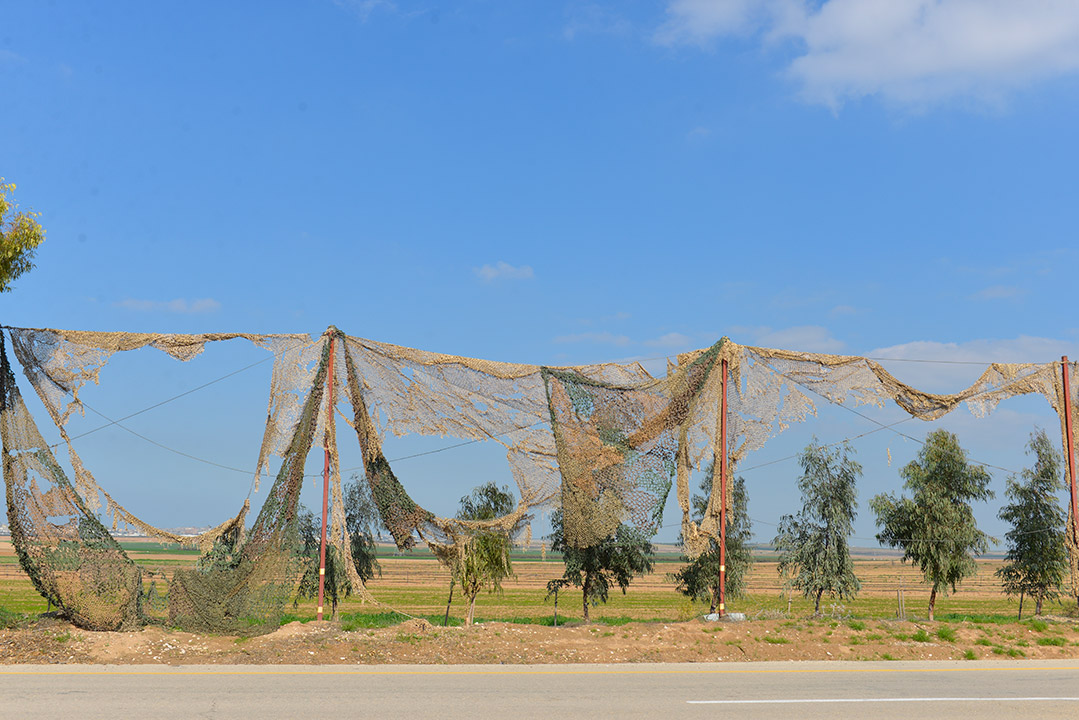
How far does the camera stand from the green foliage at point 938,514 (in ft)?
88.4

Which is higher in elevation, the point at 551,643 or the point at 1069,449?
the point at 1069,449

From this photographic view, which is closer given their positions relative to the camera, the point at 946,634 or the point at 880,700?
the point at 880,700

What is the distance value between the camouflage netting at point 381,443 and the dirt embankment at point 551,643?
0.71 metres

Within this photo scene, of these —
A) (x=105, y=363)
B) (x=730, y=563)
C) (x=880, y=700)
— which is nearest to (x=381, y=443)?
(x=105, y=363)

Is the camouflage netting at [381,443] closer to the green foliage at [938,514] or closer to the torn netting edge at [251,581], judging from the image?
the torn netting edge at [251,581]

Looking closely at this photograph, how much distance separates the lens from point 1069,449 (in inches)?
631

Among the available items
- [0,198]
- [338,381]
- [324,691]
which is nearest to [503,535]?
[338,381]

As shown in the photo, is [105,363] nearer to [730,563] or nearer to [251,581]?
[251,581]

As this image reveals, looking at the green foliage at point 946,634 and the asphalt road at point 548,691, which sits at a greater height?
the green foliage at point 946,634

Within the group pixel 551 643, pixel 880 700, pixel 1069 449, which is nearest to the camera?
pixel 880 700

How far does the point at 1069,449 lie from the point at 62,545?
17.8m

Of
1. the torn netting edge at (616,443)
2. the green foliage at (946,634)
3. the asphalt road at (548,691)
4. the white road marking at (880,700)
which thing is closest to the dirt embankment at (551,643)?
the green foliage at (946,634)

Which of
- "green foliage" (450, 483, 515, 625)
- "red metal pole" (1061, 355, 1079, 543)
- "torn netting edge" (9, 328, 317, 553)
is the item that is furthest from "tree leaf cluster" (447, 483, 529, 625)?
"red metal pole" (1061, 355, 1079, 543)

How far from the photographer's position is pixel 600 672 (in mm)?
11562
